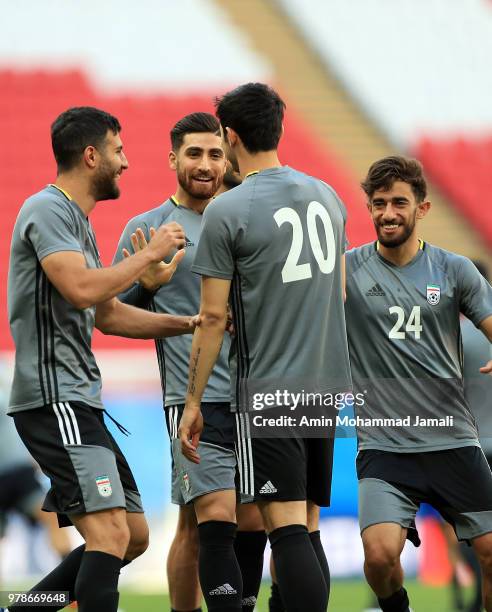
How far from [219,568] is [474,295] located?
172 centimetres

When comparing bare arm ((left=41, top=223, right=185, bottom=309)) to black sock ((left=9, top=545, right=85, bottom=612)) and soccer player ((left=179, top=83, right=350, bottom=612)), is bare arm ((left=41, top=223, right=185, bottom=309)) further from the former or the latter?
black sock ((left=9, top=545, right=85, bottom=612))

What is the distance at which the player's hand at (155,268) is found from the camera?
17.0 ft

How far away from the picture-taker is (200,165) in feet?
18.7

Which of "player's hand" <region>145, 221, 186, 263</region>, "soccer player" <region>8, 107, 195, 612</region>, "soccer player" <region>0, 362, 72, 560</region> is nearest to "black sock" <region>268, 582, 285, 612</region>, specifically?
"soccer player" <region>8, 107, 195, 612</region>

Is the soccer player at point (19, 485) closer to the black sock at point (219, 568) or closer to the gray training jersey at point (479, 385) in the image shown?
the gray training jersey at point (479, 385)

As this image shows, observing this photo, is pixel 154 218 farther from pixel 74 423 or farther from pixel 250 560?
pixel 250 560

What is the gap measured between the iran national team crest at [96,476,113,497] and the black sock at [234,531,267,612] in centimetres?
132

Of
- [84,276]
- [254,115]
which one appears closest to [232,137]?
[254,115]

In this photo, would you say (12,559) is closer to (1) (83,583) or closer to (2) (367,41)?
(1) (83,583)

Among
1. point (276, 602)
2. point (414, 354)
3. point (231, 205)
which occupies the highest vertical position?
point (231, 205)

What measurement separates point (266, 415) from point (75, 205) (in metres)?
1.19

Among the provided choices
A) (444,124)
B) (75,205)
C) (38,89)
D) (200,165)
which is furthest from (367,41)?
(75,205)

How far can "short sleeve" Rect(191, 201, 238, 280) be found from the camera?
440 cm

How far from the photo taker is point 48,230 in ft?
14.6
